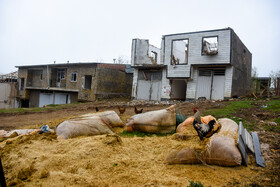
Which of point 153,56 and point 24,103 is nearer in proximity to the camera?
point 153,56

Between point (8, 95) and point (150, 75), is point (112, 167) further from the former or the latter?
point (8, 95)

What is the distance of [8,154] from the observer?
11.5ft

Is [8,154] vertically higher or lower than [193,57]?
lower

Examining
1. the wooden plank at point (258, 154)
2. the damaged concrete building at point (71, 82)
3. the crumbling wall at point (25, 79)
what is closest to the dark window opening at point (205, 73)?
the damaged concrete building at point (71, 82)

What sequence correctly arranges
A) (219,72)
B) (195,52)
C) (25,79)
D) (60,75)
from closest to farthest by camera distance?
(219,72), (195,52), (60,75), (25,79)

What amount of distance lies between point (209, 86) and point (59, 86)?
17.3 metres

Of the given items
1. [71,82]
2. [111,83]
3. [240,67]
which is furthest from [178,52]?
[71,82]

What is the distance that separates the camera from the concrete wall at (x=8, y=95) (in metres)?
25.0

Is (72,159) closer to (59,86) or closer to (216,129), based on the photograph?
(216,129)

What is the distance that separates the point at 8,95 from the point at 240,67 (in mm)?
26627

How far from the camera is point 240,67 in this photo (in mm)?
16438

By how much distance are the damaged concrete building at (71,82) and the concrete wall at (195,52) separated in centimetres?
673

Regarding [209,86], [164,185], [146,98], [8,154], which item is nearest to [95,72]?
A: [146,98]

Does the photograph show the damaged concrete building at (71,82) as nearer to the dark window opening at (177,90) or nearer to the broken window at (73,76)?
the broken window at (73,76)
